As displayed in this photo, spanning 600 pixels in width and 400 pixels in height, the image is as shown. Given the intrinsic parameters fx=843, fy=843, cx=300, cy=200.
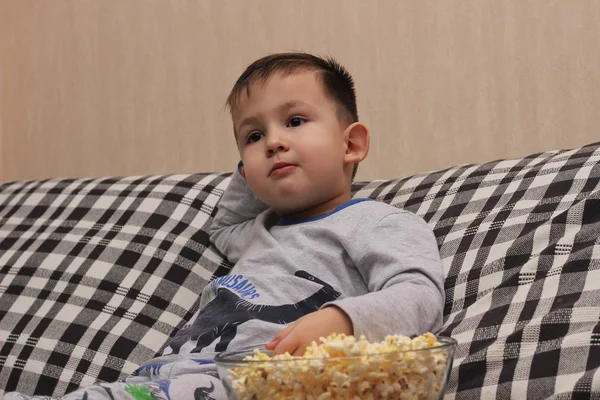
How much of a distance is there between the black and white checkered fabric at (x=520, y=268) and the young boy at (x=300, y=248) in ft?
0.19

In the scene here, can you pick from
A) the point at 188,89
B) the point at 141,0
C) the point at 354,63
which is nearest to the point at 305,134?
the point at 354,63

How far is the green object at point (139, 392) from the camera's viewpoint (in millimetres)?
1028

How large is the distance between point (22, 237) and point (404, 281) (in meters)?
1.01

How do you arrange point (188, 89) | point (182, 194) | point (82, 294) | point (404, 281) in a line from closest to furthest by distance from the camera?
point (404, 281)
point (82, 294)
point (182, 194)
point (188, 89)

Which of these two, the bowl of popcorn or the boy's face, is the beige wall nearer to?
the boy's face

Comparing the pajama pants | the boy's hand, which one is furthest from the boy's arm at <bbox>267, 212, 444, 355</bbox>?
the pajama pants

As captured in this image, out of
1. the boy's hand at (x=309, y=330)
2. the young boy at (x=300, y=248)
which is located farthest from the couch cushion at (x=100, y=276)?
the boy's hand at (x=309, y=330)

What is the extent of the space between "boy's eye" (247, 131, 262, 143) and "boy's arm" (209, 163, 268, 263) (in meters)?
0.16

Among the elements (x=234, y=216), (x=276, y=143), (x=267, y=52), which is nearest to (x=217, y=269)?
(x=234, y=216)

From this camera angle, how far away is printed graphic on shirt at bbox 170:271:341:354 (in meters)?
1.23

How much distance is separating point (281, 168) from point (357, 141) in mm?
169

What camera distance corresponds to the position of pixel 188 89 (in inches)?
92.0

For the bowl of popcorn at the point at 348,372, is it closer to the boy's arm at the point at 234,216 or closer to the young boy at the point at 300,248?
the young boy at the point at 300,248

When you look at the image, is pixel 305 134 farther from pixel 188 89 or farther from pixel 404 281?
pixel 188 89
